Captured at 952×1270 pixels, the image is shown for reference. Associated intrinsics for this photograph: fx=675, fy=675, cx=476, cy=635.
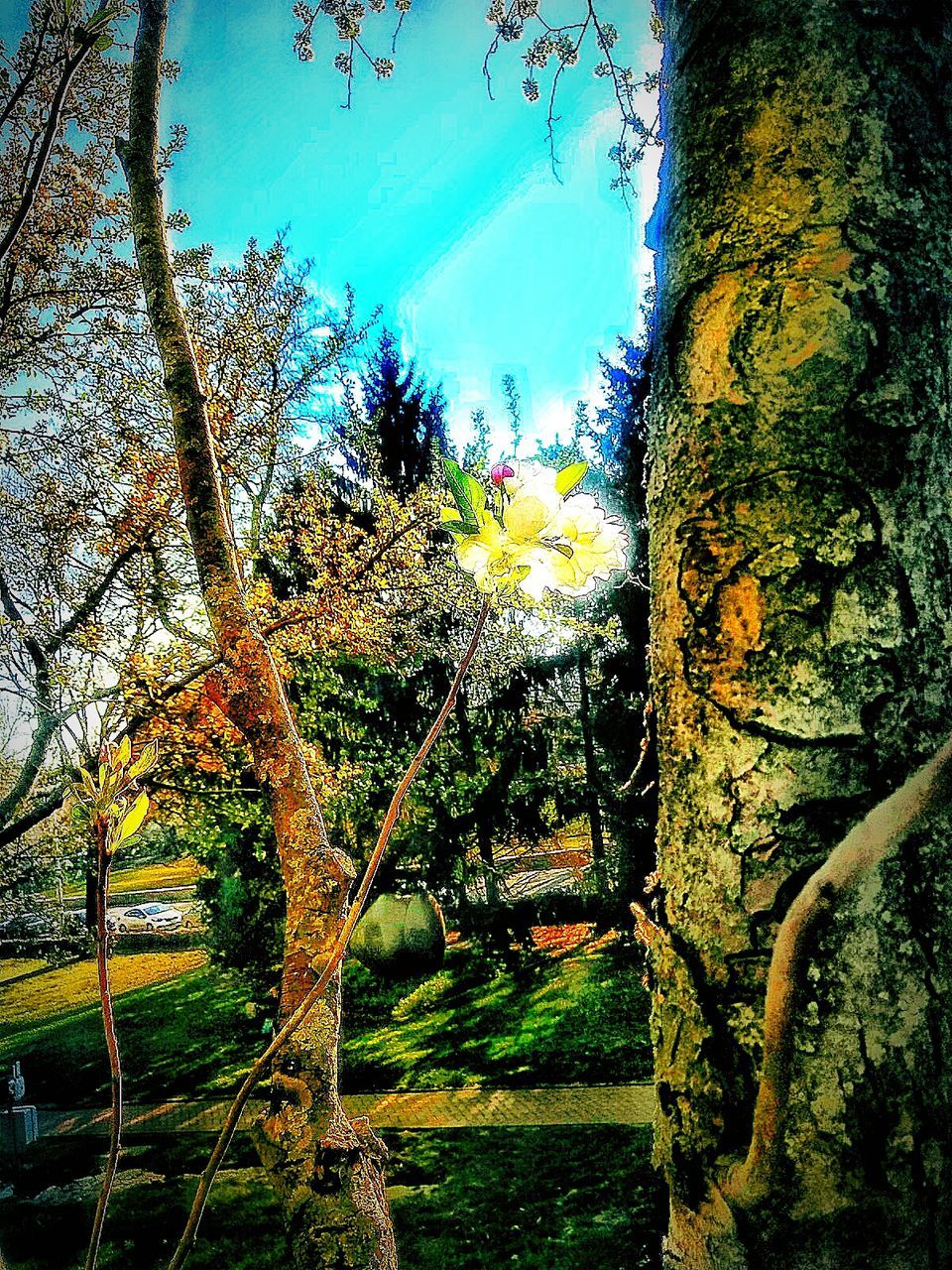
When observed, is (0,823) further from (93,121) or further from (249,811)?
(93,121)

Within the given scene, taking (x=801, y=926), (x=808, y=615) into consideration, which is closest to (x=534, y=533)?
(x=808, y=615)

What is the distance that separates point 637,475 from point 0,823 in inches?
318

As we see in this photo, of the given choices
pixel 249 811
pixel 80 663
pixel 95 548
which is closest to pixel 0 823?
pixel 80 663

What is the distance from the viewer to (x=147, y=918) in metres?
16.7

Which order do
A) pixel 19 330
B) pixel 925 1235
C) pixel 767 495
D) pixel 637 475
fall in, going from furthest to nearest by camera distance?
1. pixel 637 475
2. pixel 19 330
3. pixel 767 495
4. pixel 925 1235

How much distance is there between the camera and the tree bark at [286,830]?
1826 millimetres

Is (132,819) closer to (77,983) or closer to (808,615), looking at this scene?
(808,615)

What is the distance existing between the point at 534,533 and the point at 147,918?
19223 mm

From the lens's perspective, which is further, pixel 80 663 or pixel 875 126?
pixel 80 663

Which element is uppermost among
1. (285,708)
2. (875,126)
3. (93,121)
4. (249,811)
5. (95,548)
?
(93,121)

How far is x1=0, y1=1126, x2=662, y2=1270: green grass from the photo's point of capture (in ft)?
15.8

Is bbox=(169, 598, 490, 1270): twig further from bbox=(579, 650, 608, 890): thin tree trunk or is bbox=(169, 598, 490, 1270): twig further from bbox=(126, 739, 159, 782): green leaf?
bbox=(579, 650, 608, 890): thin tree trunk

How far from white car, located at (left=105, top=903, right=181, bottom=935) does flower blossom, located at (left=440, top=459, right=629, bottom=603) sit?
17790mm

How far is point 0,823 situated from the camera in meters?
6.85
